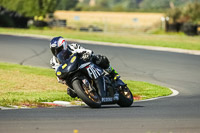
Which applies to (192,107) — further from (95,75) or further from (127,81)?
(127,81)

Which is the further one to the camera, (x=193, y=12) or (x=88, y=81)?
(x=193, y=12)

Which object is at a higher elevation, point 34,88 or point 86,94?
point 86,94

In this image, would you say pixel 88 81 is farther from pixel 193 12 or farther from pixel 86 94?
pixel 193 12

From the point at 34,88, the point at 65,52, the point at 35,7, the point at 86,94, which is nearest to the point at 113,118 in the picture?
the point at 86,94

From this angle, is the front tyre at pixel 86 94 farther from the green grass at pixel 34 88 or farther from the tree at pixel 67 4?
the tree at pixel 67 4

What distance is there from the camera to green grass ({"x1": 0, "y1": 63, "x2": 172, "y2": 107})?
1282 centimetres

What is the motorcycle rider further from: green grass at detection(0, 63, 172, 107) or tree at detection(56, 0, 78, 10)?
tree at detection(56, 0, 78, 10)

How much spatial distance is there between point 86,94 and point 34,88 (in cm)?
553

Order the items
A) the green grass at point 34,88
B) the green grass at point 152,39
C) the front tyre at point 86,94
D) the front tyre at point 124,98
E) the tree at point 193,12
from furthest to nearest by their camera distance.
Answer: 1. the tree at point 193,12
2. the green grass at point 152,39
3. the green grass at point 34,88
4. the front tyre at point 124,98
5. the front tyre at point 86,94

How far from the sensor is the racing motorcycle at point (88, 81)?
33.7 ft

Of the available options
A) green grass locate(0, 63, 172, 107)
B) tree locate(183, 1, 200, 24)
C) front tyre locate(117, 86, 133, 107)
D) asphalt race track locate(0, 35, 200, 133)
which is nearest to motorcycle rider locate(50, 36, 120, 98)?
front tyre locate(117, 86, 133, 107)

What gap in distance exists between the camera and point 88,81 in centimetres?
1045

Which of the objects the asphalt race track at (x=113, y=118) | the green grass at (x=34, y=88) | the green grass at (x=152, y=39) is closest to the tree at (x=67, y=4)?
the green grass at (x=152, y=39)

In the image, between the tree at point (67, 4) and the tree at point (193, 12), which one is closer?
the tree at point (193, 12)
